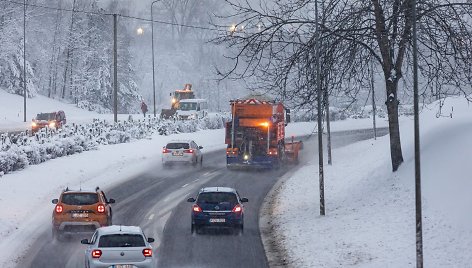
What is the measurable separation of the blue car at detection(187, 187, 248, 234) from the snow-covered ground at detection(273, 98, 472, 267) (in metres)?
1.80

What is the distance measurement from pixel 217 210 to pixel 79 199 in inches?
174

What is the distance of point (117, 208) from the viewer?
1162 inches

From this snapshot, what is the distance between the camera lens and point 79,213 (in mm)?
22656

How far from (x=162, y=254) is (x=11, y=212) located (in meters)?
8.51

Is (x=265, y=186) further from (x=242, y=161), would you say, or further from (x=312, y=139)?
(x=312, y=139)

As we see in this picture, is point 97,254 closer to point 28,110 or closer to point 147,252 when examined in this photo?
point 147,252

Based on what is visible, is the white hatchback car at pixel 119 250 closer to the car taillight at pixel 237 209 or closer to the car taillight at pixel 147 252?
the car taillight at pixel 147 252

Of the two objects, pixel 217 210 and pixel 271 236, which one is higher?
pixel 217 210

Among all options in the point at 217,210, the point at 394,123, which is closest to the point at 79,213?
the point at 217,210

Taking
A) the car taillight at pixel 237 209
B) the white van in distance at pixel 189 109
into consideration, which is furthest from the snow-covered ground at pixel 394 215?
the white van in distance at pixel 189 109

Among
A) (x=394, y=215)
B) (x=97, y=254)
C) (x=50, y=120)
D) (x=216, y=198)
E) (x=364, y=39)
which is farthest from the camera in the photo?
(x=50, y=120)

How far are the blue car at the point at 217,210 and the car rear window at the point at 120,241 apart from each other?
712 centimetres

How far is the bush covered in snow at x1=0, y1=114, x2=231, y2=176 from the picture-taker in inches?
1438

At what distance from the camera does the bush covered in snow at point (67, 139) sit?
36.5 metres
